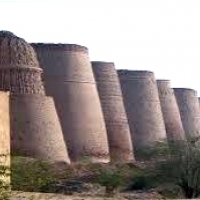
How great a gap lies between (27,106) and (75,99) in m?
3.15

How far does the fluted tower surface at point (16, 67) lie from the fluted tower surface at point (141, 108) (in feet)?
25.8

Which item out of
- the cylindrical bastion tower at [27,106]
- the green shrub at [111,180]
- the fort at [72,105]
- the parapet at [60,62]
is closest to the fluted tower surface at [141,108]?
the fort at [72,105]

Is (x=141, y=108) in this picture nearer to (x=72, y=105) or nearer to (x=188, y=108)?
(x=72, y=105)

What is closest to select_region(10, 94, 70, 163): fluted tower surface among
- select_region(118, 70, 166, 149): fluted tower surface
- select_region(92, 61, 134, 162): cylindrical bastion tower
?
select_region(92, 61, 134, 162): cylindrical bastion tower

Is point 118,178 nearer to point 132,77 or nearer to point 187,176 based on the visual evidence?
point 187,176

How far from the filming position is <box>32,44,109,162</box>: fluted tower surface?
2217 cm

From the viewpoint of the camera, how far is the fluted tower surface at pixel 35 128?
1930 cm

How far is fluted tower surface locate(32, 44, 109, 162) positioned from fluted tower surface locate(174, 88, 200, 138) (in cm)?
1142

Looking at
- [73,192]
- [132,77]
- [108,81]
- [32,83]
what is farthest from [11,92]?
[132,77]

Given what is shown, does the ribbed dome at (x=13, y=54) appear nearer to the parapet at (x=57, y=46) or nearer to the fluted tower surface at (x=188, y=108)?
the parapet at (x=57, y=46)

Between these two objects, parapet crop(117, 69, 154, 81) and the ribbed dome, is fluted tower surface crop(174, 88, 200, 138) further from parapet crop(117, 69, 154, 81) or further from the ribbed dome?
the ribbed dome

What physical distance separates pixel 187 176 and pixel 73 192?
9.98ft

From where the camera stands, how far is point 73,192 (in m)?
15.9

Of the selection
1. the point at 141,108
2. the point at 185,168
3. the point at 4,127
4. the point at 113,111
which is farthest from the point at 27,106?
the point at 141,108
